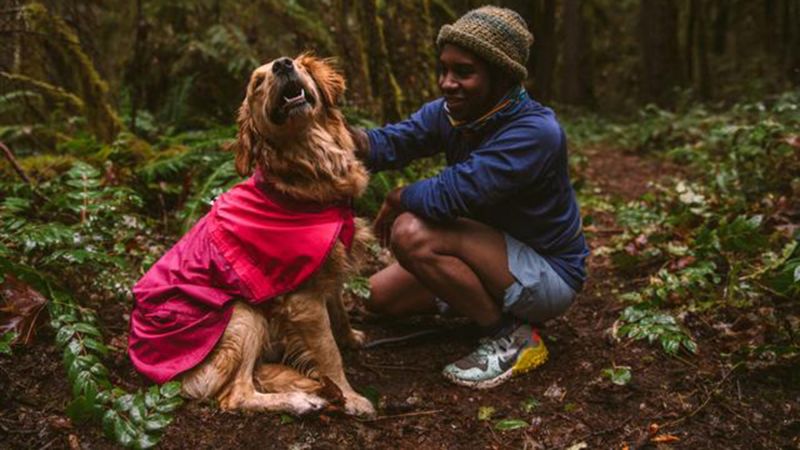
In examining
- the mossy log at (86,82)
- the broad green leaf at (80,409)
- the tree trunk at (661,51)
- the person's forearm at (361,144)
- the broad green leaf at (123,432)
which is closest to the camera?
the broad green leaf at (123,432)

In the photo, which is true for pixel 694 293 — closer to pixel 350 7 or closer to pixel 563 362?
pixel 563 362

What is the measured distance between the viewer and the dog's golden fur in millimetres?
3129

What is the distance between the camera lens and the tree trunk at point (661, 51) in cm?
1417

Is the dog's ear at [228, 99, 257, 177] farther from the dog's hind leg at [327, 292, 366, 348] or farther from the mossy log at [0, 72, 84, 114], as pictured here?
the mossy log at [0, 72, 84, 114]

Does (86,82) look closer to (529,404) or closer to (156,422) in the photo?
(156,422)

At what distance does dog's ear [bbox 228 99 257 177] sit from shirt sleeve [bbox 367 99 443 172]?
0.77 m

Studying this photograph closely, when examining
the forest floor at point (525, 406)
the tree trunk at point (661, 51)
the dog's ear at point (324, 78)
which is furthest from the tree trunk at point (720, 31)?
the dog's ear at point (324, 78)

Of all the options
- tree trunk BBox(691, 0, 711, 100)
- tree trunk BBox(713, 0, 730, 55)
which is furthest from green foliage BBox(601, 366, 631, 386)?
tree trunk BBox(713, 0, 730, 55)

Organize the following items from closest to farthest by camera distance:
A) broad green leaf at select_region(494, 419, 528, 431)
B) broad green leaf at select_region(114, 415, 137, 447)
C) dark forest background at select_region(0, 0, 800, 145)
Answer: broad green leaf at select_region(114, 415, 137, 447) → broad green leaf at select_region(494, 419, 528, 431) → dark forest background at select_region(0, 0, 800, 145)

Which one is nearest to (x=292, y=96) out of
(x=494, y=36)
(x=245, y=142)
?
(x=245, y=142)

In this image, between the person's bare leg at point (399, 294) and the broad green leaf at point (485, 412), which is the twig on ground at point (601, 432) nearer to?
Answer: the broad green leaf at point (485, 412)

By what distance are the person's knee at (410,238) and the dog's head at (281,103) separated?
0.77 meters

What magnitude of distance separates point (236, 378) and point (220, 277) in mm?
540

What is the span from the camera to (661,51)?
46.9 ft
